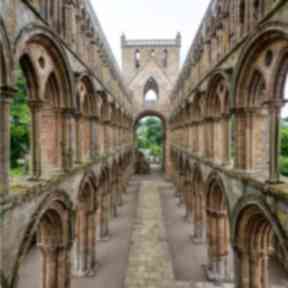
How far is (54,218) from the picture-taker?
7656mm

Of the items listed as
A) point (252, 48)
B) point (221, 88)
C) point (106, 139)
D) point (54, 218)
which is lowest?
point (54, 218)

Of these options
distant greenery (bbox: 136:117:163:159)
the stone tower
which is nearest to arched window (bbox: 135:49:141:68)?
the stone tower

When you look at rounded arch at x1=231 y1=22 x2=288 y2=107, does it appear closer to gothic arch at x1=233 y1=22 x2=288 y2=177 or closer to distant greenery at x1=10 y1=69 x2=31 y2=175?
gothic arch at x1=233 y1=22 x2=288 y2=177

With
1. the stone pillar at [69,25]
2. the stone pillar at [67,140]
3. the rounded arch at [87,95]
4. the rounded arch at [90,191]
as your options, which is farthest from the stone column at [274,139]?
the rounded arch at [90,191]

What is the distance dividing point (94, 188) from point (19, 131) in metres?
7.69

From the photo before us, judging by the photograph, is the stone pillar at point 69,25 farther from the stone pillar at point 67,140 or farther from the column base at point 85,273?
the column base at point 85,273

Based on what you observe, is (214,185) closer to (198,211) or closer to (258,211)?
(258,211)

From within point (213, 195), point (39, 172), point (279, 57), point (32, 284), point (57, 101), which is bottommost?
point (32, 284)

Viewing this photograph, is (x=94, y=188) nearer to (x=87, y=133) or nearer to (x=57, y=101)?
(x=87, y=133)

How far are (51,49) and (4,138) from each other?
3300 mm

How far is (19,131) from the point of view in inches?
631

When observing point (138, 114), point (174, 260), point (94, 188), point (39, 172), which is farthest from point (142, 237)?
point (138, 114)

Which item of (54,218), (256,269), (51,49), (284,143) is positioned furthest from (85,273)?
(284,143)

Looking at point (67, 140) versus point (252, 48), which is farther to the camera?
point (67, 140)
